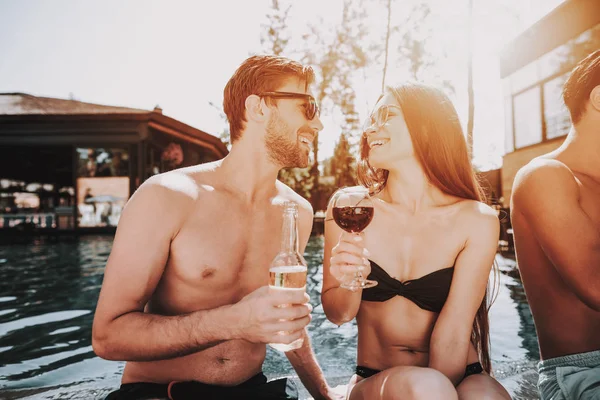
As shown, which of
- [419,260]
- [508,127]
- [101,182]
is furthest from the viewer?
[101,182]

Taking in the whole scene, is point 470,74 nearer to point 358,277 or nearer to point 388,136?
point 388,136

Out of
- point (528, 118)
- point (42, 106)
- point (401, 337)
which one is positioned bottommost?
point (401, 337)

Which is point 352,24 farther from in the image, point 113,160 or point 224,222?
point 224,222

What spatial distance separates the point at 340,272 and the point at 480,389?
796 mm

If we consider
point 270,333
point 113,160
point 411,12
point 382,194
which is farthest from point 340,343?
point 411,12

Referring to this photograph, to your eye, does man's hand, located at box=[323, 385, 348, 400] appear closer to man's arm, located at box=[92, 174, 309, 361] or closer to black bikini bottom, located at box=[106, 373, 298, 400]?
black bikini bottom, located at box=[106, 373, 298, 400]

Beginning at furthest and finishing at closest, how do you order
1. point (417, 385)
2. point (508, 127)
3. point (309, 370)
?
point (508, 127), point (309, 370), point (417, 385)

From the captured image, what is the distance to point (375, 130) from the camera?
2357mm

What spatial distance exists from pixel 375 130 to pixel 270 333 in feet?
4.47

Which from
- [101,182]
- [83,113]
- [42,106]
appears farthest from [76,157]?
[42,106]

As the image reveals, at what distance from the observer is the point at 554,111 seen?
13.6 metres

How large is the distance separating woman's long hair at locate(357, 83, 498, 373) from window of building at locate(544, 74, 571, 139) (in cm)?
1289

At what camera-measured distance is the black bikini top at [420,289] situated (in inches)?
83.0

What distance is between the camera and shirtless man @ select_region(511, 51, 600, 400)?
6.26ft
